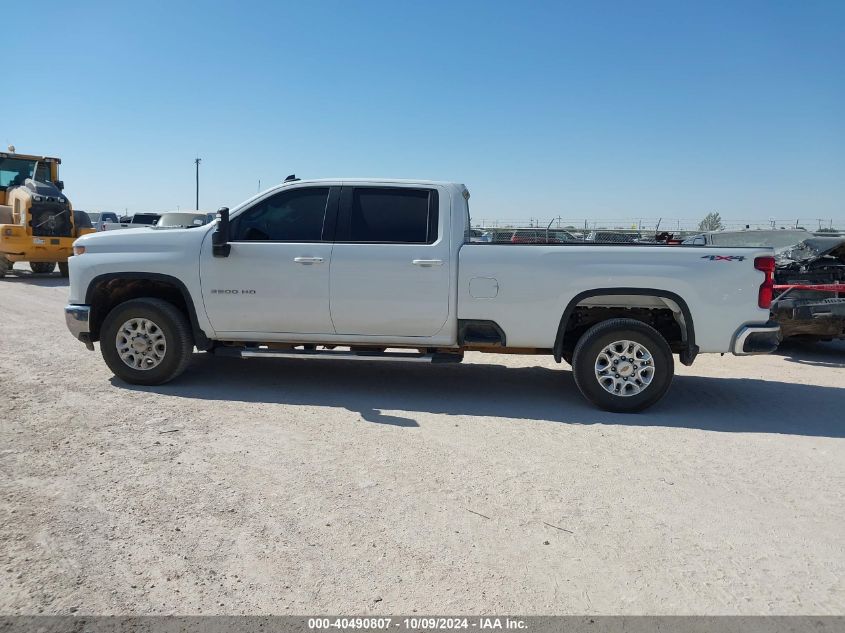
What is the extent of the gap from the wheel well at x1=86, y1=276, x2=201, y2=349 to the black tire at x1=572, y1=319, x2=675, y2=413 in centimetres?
372

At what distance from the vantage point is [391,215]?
568 cm

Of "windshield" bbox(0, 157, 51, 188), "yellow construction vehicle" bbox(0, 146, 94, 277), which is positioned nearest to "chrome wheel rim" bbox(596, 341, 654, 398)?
"yellow construction vehicle" bbox(0, 146, 94, 277)

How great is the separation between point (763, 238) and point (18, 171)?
1931 cm

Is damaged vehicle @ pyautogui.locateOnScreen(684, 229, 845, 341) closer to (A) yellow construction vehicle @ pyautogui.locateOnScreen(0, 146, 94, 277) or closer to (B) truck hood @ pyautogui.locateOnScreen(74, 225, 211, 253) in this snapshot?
(B) truck hood @ pyautogui.locateOnScreen(74, 225, 211, 253)

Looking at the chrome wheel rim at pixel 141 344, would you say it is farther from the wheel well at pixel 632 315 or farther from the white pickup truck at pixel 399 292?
the wheel well at pixel 632 315

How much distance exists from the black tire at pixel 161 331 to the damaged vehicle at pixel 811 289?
723 centimetres

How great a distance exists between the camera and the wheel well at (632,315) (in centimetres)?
526

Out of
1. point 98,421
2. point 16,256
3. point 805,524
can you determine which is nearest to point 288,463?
point 98,421

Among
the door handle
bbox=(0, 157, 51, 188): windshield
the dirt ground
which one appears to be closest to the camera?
the dirt ground

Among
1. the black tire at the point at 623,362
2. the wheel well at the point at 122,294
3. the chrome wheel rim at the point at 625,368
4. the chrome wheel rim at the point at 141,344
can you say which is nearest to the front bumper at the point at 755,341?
the black tire at the point at 623,362

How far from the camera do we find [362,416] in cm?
510

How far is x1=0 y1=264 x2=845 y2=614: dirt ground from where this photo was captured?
105 inches

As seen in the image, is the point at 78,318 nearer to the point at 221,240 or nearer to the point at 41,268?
the point at 221,240

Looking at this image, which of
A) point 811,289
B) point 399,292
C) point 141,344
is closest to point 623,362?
point 399,292
